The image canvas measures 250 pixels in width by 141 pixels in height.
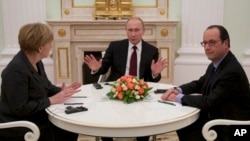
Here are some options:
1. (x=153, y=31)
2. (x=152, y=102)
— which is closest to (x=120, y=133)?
(x=152, y=102)

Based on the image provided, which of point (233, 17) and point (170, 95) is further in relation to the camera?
point (233, 17)

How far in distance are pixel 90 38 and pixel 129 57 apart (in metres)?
1.62

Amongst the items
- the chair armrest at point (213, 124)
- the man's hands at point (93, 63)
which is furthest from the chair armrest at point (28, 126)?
the man's hands at point (93, 63)

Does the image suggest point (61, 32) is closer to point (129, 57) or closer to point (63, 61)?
point (63, 61)

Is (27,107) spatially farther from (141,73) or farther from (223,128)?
(141,73)

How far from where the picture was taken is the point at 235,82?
2023mm

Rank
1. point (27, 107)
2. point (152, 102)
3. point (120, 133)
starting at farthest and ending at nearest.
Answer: point (152, 102) < point (27, 107) < point (120, 133)

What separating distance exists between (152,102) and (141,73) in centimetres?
102

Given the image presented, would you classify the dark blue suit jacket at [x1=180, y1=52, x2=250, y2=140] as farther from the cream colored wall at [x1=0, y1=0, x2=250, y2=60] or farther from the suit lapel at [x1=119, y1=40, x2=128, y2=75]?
the cream colored wall at [x1=0, y1=0, x2=250, y2=60]

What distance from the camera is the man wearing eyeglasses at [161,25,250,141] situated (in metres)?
2.02

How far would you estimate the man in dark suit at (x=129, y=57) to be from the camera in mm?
3191

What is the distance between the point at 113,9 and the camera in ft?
15.8

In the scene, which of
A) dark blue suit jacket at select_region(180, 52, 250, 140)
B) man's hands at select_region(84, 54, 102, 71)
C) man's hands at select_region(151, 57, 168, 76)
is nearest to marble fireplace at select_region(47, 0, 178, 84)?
man's hands at select_region(84, 54, 102, 71)

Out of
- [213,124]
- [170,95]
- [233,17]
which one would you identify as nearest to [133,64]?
[170,95]
